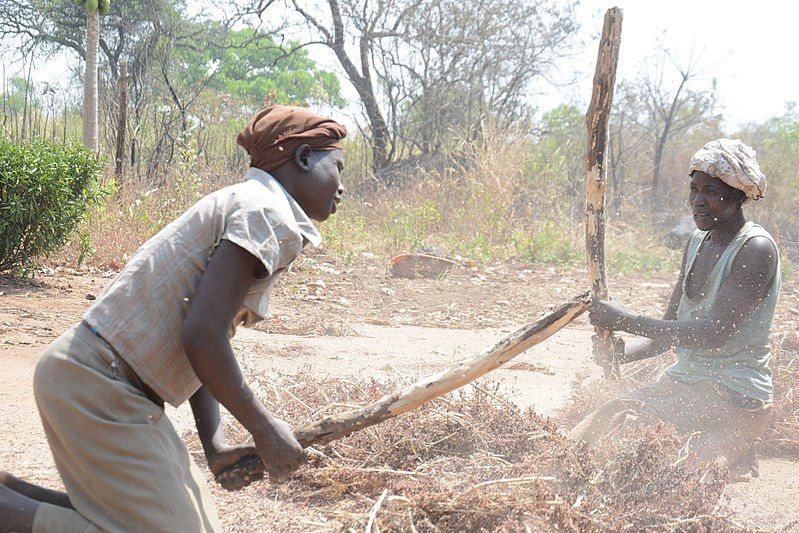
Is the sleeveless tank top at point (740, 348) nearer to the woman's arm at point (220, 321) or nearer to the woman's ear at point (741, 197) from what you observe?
the woman's ear at point (741, 197)

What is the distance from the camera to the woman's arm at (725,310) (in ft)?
11.5

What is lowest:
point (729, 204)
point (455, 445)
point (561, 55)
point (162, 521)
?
point (455, 445)

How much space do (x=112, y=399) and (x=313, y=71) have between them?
40.4 meters

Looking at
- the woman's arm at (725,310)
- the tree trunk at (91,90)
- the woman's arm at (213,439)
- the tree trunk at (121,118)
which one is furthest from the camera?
the tree trunk at (121,118)

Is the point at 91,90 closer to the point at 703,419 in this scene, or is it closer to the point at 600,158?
the point at 600,158

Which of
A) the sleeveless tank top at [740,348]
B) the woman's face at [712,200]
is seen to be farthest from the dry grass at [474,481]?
the woman's face at [712,200]

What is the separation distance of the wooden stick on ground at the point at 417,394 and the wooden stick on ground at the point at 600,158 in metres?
1.29

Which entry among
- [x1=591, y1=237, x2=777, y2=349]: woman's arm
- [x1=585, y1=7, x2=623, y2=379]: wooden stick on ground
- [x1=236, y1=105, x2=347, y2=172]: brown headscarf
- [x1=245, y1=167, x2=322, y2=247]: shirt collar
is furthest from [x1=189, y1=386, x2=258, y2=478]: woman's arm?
[x1=585, y1=7, x2=623, y2=379]: wooden stick on ground

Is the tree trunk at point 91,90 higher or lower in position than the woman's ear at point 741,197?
higher

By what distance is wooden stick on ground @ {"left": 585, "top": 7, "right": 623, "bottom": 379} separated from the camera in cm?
380

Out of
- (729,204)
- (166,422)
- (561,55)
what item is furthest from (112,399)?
(561,55)

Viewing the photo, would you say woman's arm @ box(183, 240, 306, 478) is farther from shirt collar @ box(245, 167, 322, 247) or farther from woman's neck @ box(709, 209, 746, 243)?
woman's neck @ box(709, 209, 746, 243)

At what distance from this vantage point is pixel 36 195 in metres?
6.88

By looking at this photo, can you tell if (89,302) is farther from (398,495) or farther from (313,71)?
(313,71)
